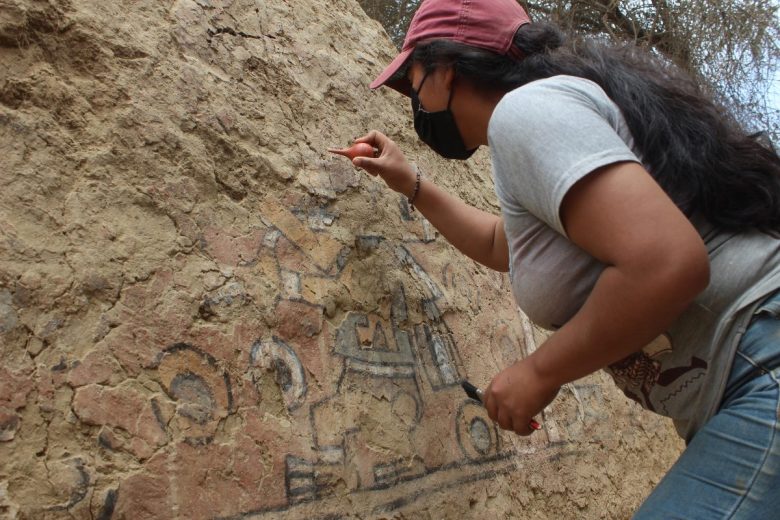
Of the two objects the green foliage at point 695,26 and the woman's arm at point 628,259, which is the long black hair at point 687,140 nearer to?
the woman's arm at point 628,259

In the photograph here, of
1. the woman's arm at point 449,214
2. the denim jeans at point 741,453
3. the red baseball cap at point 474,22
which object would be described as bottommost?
the woman's arm at point 449,214

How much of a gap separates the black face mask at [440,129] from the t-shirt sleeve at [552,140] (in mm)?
→ 415

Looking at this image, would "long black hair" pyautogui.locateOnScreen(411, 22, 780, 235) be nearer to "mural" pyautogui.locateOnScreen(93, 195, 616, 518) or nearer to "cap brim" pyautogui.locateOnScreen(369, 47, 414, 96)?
"cap brim" pyautogui.locateOnScreen(369, 47, 414, 96)

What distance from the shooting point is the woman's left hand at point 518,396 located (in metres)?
1.49

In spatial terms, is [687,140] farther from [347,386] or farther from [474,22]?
[347,386]

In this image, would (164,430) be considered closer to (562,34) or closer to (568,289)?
(568,289)

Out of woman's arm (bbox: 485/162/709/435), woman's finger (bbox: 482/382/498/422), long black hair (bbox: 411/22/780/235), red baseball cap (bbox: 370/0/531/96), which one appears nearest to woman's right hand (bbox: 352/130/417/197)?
red baseball cap (bbox: 370/0/531/96)

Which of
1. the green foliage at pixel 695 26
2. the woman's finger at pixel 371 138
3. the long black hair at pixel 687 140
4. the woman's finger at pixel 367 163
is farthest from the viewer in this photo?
the green foliage at pixel 695 26

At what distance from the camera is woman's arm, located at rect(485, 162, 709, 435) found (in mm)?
1231

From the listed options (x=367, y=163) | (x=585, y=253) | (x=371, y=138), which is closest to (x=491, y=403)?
(x=585, y=253)

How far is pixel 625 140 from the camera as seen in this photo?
1.42 m

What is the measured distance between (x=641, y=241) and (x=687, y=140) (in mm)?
311

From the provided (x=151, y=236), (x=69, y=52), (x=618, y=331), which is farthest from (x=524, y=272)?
(x=69, y=52)

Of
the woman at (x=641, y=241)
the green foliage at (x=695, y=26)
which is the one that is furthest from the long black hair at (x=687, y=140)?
the green foliage at (x=695, y=26)
